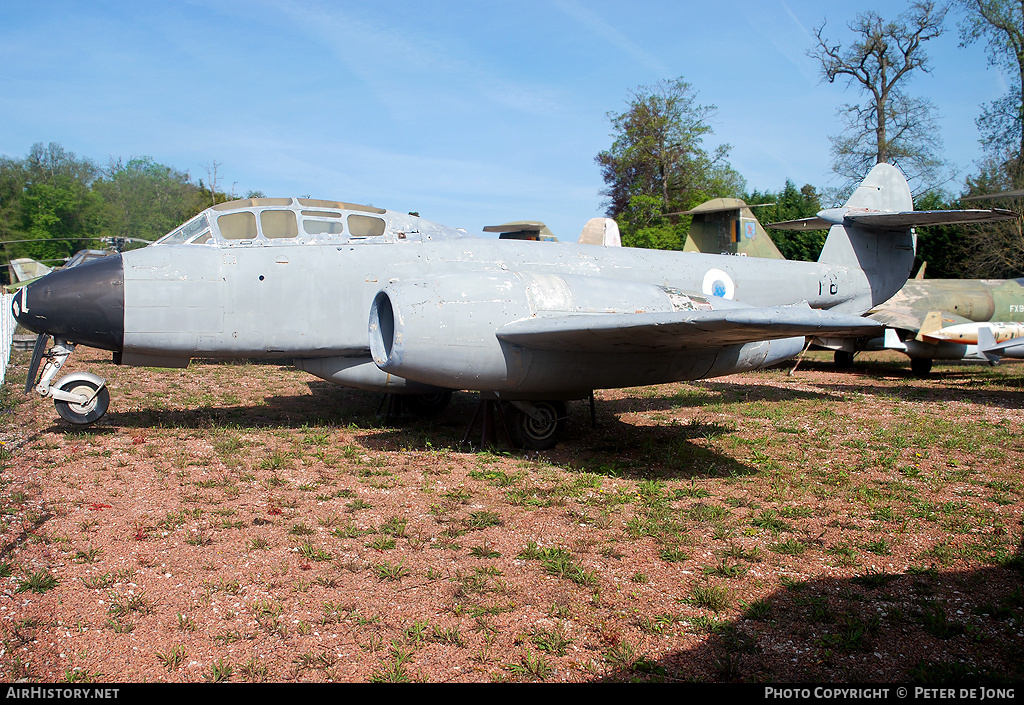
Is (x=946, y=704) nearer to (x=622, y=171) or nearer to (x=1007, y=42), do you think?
(x=1007, y=42)

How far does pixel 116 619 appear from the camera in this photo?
121 inches

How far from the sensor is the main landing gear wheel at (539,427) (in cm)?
666

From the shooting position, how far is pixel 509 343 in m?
5.77

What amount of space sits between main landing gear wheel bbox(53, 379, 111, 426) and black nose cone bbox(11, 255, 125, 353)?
0.73 m

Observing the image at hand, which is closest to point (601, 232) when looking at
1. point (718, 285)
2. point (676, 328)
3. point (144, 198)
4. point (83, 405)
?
point (718, 285)

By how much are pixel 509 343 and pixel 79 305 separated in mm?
4193

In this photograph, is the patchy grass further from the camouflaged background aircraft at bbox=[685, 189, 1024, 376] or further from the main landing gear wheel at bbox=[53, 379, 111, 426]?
the camouflaged background aircraft at bbox=[685, 189, 1024, 376]

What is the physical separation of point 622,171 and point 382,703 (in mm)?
37772

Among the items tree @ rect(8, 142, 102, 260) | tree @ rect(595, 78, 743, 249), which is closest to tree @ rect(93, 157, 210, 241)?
tree @ rect(8, 142, 102, 260)

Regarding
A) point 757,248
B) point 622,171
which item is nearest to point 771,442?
point 757,248

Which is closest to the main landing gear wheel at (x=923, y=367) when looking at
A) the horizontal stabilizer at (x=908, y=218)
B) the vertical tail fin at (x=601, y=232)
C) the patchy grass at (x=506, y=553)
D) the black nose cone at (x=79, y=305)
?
the horizontal stabilizer at (x=908, y=218)

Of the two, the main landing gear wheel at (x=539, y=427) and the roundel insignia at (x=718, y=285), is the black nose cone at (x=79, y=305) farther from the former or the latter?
the roundel insignia at (x=718, y=285)

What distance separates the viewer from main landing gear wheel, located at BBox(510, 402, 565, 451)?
6660mm

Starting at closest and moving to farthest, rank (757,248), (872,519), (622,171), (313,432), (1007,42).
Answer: (872,519) < (313,432) < (757,248) < (1007,42) < (622,171)
